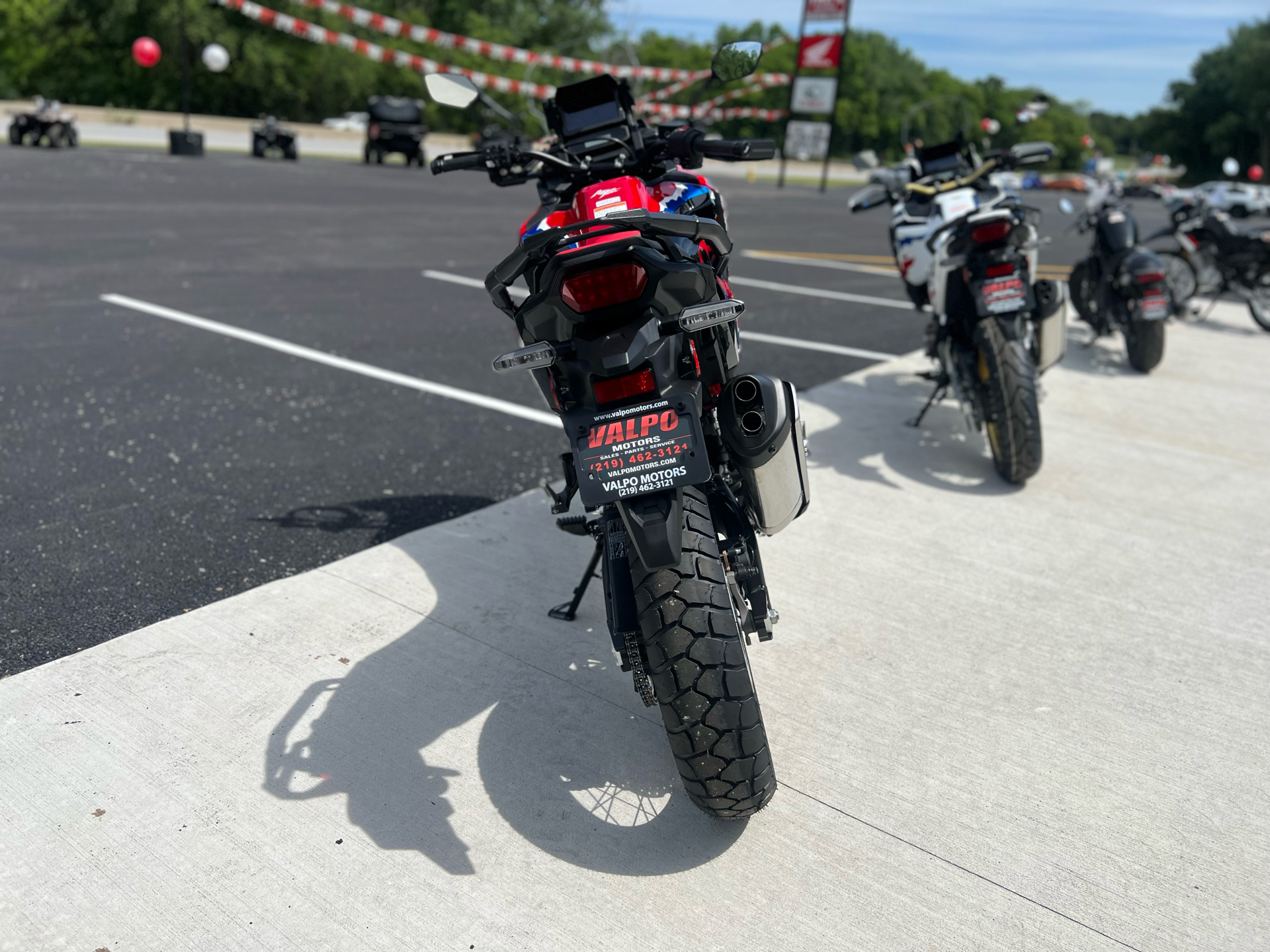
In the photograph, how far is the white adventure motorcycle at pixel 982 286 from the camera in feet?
15.4

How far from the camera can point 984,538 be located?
166 inches

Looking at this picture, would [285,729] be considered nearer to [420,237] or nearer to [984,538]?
[984,538]

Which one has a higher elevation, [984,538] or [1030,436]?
[1030,436]

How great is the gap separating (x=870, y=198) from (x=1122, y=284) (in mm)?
2407

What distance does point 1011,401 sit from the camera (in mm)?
4637

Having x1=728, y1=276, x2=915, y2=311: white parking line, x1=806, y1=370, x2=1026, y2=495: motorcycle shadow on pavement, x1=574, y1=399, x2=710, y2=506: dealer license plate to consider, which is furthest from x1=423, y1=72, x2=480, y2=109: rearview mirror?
x1=728, y1=276, x2=915, y2=311: white parking line

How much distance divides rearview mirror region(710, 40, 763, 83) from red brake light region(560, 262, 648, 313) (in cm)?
118

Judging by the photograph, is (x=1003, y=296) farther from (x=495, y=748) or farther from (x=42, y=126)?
(x=42, y=126)

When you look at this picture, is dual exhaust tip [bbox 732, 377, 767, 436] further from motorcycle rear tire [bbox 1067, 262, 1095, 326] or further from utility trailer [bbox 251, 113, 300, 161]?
utility trailer [bbox 251, 113, 300, 161]

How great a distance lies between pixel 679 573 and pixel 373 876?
96cm

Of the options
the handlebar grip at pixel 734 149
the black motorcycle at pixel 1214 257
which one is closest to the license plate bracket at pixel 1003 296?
the handlebar grip at pixel 734 149

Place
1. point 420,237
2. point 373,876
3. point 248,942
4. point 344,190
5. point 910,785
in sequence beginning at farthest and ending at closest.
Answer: point 344,190 < point 420,237 < point 910,785 < point 373,876 < point 248,942

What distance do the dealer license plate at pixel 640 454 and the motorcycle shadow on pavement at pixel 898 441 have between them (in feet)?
7.45

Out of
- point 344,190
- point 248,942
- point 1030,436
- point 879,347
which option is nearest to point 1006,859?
point 248,942
